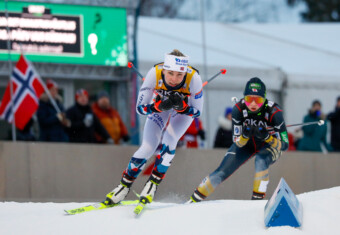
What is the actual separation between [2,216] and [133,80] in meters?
6.97

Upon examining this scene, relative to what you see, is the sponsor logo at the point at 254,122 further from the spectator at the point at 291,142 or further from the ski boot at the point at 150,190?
the spectator at the point at 291,142

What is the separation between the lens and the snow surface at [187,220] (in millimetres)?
6965

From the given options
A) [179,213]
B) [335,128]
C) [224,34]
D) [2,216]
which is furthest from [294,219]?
[224,34]

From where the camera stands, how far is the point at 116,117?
12.4 metres

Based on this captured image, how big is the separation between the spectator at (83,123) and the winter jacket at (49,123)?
17 cm

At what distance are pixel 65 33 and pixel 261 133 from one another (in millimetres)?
6864

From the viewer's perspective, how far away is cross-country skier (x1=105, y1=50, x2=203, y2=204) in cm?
800

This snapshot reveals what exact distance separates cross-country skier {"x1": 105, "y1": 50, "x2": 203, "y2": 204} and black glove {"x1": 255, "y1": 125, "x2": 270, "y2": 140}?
0.70 metres

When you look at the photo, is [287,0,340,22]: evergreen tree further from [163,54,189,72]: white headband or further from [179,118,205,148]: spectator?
[163,54,189,72]: white headband

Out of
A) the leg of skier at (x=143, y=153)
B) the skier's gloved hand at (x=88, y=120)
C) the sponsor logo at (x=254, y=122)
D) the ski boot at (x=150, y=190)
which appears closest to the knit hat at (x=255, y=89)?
the sponsor logo at (x=254, y=122)

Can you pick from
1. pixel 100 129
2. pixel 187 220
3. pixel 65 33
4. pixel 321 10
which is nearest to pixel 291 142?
pixel 100 129

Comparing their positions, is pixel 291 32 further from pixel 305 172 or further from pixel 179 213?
pixel 179 213

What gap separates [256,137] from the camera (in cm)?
856

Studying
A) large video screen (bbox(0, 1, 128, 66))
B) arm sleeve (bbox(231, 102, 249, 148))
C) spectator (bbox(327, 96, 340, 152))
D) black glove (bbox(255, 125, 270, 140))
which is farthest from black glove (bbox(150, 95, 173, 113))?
large video screen (bbox(0, 1, 128, 66))
